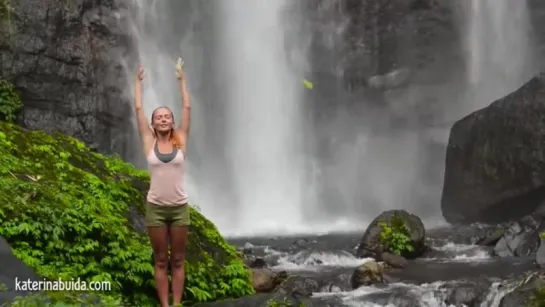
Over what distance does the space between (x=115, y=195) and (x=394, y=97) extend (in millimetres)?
24660

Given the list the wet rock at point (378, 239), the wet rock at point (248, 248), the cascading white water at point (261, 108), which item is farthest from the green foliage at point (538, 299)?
the cascading white water at point (261, 108)

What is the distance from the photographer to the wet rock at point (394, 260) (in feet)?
43.0

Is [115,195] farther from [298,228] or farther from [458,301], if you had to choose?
[298,228]

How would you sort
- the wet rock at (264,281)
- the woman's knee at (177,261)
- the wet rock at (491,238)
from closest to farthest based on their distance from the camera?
the woman's knee at (177,261)
the wet rock at (264,281)
the wet rock at (491,238)

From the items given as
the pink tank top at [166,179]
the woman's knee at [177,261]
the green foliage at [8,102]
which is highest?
the green foliage at [8,102]

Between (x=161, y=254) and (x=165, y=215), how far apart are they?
381 mm

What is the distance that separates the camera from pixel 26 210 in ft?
19.9

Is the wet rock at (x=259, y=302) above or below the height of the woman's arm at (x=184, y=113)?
below

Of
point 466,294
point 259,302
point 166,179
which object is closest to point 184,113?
point 166,179

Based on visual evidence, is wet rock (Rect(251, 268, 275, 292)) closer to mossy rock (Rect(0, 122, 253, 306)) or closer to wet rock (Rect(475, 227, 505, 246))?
mossy rock (Rect(0, 122, 253, 306))

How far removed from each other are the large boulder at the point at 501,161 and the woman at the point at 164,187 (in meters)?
17.1

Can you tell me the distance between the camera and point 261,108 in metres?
29.6

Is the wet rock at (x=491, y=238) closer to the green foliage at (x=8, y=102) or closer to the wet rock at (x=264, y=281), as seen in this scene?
the wet rock at (x=264, y=281)

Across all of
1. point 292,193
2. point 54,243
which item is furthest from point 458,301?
point 292,193
